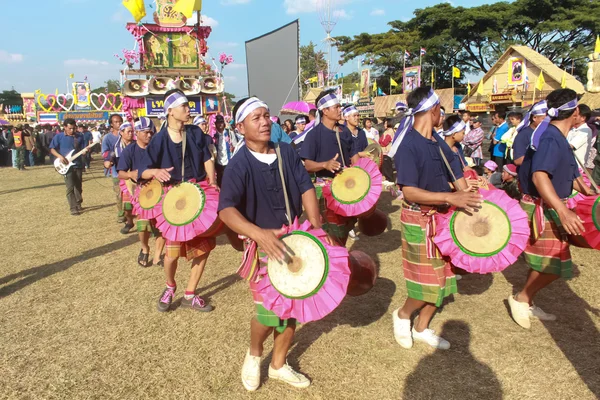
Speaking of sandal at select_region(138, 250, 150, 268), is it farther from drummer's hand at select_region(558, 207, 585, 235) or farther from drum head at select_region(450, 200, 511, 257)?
drummer's hand at select_region(558, 207, 585, 235)

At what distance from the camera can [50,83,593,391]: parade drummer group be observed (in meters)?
2.56

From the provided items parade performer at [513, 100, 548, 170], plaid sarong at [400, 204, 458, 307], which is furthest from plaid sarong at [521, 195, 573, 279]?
parade performer at [513, 100, 548, 170]

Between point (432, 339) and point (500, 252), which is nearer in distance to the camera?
point (500, 252)

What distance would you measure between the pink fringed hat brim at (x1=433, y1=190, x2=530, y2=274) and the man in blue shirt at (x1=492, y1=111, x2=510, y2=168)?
6.93 m

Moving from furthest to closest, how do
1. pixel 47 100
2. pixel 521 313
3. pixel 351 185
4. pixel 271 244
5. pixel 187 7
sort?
pixel 47 100 → pixel 187 7 → pixel 351 185 → pixel 521 313 → pixel 271 244

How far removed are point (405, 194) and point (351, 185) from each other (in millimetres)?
1432

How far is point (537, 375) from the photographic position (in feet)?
9.39

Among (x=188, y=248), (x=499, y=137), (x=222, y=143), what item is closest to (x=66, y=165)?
(x=222, y=143)

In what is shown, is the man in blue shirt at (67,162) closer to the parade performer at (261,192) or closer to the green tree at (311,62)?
the parade performer at (261,192)

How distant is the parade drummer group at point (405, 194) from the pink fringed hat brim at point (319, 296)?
22 cm

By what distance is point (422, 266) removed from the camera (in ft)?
9.84

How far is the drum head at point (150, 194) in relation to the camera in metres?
4.09

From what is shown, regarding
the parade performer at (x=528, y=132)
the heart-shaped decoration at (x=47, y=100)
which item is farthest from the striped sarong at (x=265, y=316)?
the heart-shaped decoration at (x=47, y=100)

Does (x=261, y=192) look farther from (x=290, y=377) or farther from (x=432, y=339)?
(x=432, y=339)
